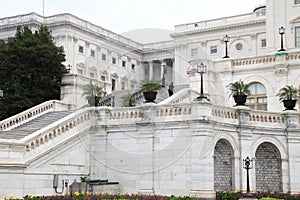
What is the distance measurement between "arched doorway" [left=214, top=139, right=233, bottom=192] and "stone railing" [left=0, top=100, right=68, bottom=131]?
12810 millimetres

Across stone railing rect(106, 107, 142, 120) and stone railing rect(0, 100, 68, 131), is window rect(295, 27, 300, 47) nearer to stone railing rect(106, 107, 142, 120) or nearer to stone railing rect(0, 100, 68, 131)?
stone railing rect(0, 100, 68, 131)

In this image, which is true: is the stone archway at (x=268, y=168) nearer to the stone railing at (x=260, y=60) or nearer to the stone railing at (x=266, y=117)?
the stone railing at (x=266, y=117)

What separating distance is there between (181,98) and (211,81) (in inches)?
250

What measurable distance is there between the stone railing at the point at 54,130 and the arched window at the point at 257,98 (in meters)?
14.8

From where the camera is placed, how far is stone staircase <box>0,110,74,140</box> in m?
29.2

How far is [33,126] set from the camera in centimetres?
3244

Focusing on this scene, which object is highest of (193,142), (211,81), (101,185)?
(211,81)

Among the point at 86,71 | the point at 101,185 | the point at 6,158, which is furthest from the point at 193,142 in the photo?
the point at 86,71

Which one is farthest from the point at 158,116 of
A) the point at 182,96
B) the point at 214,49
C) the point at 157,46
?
the point at 157,46

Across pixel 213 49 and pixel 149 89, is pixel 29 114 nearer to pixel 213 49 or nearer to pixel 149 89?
pixel 149 89

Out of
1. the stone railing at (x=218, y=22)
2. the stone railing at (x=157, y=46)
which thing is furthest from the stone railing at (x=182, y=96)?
the stone railing at (x=157, y=46)

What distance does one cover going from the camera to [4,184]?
24.4 metres

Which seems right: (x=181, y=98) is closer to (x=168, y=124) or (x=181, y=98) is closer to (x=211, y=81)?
(x=211, y=81)

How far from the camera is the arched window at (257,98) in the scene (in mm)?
40553
